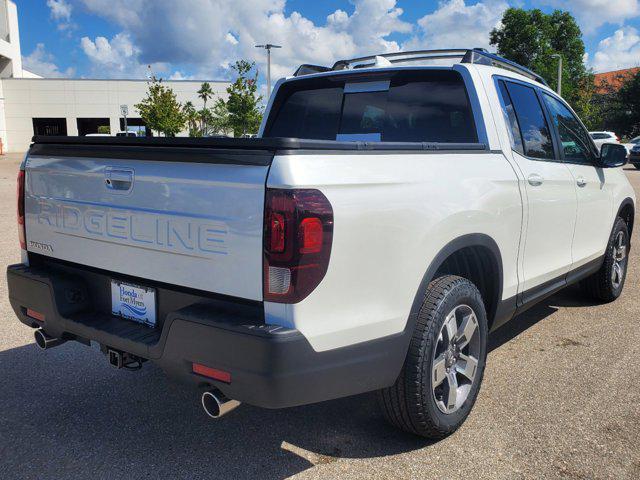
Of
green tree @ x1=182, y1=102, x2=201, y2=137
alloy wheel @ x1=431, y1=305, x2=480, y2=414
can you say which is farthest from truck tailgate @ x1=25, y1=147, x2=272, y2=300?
green tree @ x1=182, y1=102, x2=201, y2=137

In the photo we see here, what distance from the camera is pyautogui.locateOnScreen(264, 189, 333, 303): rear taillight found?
7.12ft

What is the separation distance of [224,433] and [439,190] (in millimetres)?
1685

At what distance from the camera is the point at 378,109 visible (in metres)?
3.92

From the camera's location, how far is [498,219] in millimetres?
3219

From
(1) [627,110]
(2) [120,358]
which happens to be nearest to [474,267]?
(2) [120,358]

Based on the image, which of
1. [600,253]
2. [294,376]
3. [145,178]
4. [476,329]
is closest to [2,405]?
[145,178]

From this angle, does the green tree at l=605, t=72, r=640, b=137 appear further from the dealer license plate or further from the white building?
the dealer license plate

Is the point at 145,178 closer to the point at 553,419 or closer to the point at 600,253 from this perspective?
the point at 553,419

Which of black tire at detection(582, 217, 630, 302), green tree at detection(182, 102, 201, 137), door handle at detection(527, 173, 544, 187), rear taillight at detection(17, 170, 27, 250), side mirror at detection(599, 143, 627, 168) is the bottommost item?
black tire at detection(582, 217, 630, 302)

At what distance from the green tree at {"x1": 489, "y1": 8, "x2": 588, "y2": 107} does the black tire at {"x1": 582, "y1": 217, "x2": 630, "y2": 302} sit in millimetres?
44108

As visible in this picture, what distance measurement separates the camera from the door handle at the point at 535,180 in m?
3.57

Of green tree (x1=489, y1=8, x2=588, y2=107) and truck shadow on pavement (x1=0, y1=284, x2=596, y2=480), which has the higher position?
green tree (x1=489, y1=8, x2=588, y2=107)

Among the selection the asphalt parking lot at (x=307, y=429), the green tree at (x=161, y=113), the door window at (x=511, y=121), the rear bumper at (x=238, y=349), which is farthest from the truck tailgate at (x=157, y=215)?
the green tree at (x=161, y=113)

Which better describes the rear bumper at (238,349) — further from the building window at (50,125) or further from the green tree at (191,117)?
the building window at (50,125)
